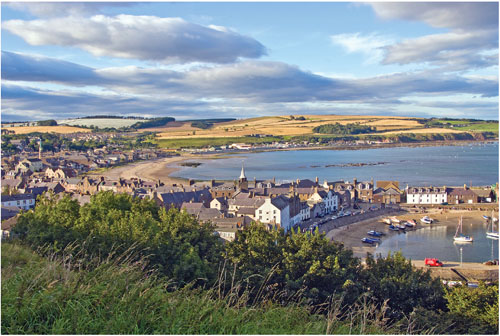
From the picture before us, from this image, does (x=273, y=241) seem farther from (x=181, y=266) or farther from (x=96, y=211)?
(x=96, y=211)

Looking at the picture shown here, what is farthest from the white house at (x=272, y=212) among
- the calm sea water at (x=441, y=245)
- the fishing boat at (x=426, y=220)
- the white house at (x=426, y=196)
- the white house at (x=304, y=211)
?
the white house at (x=426, y=196)

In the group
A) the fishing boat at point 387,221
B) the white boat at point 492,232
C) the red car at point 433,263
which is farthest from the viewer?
the fishing boat at point 387,221

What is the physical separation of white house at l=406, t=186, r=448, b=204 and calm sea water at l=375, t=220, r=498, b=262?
43.4 feet

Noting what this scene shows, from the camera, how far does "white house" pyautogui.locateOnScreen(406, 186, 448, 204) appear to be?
57.2m

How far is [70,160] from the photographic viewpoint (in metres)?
106

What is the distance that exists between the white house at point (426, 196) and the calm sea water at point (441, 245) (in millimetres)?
13224

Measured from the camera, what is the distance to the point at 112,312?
5.10m

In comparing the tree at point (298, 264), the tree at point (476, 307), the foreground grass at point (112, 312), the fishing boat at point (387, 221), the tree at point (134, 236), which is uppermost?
the foreground grass at point (112, 312)

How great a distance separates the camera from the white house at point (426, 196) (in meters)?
57.2

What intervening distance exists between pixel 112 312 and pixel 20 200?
46774 millimetres

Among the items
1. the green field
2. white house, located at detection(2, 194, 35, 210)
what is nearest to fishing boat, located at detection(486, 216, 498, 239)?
white house, located at detection(2, 194, 35, 210)

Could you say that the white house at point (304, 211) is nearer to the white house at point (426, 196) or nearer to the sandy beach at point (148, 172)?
the white house at point (426, 196)

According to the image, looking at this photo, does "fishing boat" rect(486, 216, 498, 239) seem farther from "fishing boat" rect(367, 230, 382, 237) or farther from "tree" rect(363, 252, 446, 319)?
"tree" rect(363, 252, 446, 319)

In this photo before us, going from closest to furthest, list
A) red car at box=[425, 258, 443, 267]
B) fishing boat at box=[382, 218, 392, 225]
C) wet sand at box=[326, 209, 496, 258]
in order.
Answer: red car at box=[425, 258, 443, 267], wet sand at box=[326, 209, 496, 258], fishing boat at box=[382, 218, 392, 225]
